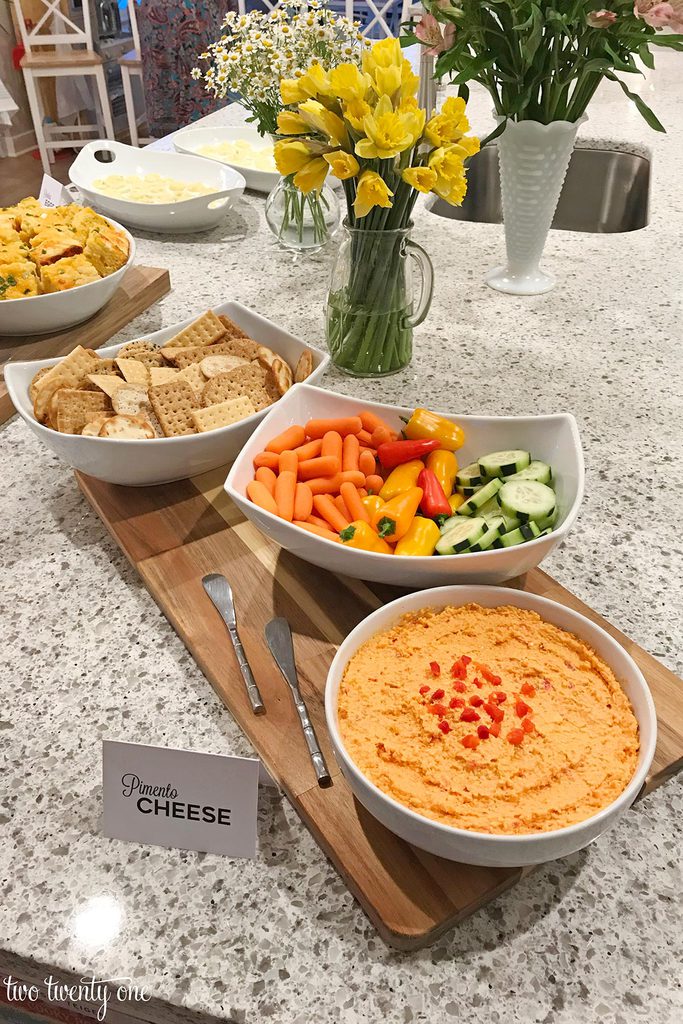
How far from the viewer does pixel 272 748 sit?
0.73 m

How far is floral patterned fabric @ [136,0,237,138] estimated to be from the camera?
4.27 m

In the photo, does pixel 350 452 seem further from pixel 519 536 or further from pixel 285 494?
pixel 519 536

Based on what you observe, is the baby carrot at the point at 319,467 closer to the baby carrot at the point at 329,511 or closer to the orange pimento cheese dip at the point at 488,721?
the baby carrot at the point at 329,511

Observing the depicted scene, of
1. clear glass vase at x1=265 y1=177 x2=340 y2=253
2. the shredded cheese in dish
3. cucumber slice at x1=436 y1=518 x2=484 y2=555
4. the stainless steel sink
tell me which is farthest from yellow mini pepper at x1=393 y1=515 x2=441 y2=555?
the stainless steel sink

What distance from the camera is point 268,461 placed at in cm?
93

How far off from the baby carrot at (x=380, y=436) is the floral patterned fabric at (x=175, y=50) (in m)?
4.17

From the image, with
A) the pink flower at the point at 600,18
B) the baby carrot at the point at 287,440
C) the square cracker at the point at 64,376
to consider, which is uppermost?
the pink flower at the point at 600,18

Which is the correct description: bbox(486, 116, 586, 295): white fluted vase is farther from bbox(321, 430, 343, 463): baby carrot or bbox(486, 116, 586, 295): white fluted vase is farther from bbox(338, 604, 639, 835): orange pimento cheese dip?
bbox(338, 604, 639, 835): orange pimento cheese dip

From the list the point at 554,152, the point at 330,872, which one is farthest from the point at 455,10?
the point at 330,872

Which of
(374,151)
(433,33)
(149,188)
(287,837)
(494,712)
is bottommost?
(287,837)

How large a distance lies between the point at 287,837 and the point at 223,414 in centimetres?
54

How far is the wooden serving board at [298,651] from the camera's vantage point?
63 cm

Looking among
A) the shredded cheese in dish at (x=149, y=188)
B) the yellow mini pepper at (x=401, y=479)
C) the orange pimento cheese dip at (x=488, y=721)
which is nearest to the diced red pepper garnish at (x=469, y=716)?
the orange pimento cheese dip at (x=488, y=721)

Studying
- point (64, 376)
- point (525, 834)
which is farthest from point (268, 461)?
point (525, 834)
